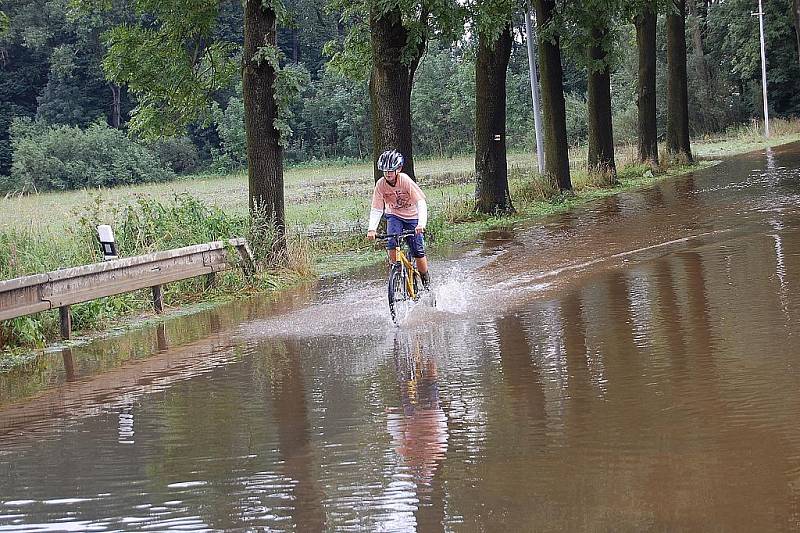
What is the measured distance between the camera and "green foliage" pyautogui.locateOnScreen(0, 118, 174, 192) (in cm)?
6684

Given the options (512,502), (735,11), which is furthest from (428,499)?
(735,11)

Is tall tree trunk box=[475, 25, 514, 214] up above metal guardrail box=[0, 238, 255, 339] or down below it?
above

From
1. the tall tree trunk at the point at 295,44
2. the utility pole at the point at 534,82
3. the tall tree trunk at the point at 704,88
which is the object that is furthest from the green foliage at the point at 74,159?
the utility pole at the point at 534,82

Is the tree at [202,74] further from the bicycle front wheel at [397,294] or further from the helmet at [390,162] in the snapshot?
the helmet at [390,162]

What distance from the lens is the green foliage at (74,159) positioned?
219 ft

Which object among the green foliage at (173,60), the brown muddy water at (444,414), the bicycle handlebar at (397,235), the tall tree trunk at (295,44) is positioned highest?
the tall tree trunk at (295,44)

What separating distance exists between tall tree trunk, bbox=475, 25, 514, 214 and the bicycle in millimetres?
13292

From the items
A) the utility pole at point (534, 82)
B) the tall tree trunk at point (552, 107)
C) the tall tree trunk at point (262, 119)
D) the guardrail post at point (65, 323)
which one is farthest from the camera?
the utility pole at point (534, 82)

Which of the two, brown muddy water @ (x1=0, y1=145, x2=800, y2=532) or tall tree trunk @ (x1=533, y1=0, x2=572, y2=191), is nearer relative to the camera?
brown muddy water @ (x1=0, y1=145, x2=800, y2=532)

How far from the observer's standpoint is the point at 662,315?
11.9 meters

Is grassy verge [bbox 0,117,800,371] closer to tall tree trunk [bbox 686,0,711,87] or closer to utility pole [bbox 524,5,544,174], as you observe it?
utility pole [bbox 524,5,544,174]

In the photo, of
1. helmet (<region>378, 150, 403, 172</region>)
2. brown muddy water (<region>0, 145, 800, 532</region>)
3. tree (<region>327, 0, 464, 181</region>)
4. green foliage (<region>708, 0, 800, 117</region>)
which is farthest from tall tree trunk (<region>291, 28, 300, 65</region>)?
helmet (<region>378, 150, 403, 172</region>)

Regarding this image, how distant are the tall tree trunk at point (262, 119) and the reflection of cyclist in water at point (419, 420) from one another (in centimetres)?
925

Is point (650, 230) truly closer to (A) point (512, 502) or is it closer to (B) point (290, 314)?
(B) point (290, 314)
